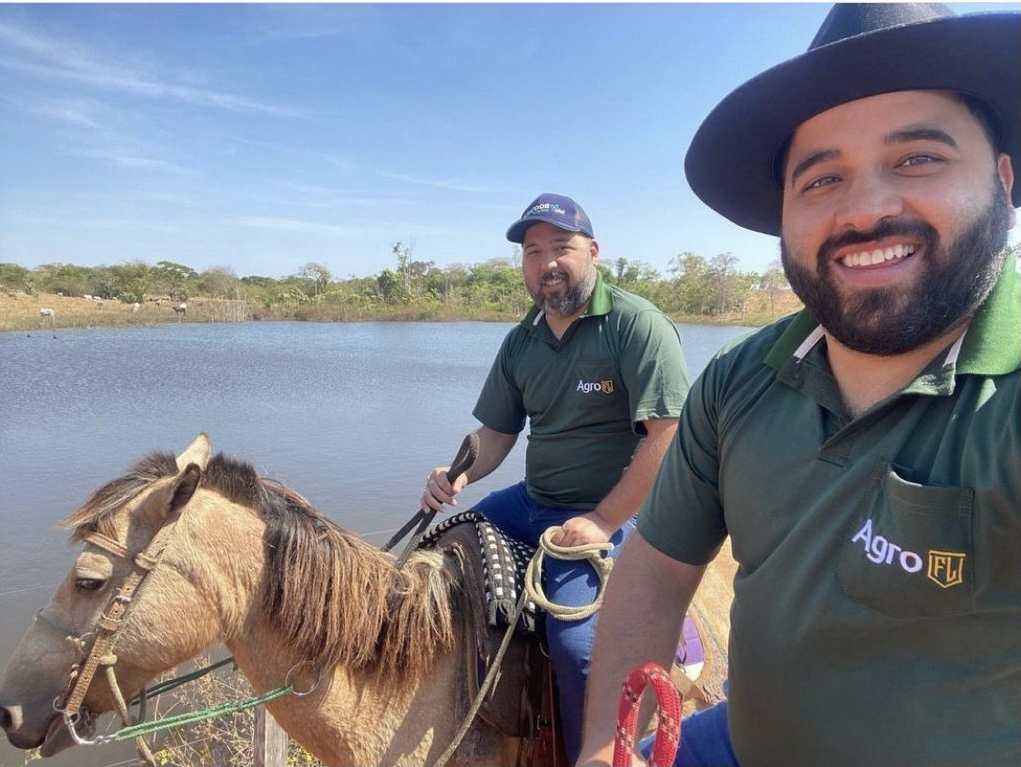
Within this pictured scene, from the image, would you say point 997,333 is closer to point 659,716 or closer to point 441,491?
point 659,716

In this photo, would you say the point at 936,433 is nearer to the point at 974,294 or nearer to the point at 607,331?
the point at 974,294

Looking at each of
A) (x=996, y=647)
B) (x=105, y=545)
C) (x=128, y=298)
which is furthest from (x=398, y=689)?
(x=128, y=298)

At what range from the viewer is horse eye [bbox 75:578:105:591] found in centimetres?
168

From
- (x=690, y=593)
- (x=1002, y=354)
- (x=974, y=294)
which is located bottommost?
(x=690, y=593)

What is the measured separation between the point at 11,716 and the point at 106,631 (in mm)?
379

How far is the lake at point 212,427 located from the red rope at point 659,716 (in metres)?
1.85

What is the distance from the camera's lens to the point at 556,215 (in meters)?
3.20

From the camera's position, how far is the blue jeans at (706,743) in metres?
1.52

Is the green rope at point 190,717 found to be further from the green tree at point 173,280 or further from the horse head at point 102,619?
the green tree at point 173,280

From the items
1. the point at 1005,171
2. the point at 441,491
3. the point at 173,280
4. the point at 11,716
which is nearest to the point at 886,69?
the point at 1005,171

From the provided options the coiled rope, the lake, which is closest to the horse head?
the lake

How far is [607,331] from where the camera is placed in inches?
118

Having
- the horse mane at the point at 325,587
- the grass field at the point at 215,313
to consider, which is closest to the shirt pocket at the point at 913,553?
the horse mane at the point at 325,587

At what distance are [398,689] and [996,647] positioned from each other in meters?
1.74
